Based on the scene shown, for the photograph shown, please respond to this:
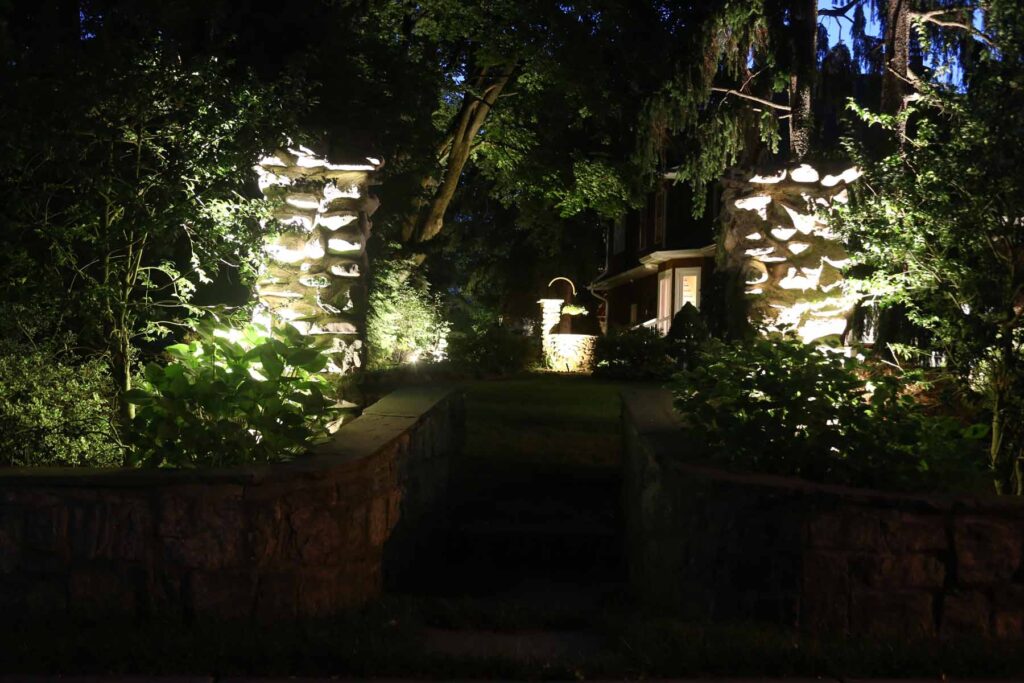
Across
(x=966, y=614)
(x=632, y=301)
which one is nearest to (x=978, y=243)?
(x=966, y=614)

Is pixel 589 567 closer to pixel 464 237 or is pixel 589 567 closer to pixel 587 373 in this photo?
pixel 587 373

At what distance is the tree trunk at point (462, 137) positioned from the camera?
749 inches

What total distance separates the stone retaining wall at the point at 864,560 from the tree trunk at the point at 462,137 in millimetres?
14680

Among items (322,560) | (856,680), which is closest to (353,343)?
(322,560)

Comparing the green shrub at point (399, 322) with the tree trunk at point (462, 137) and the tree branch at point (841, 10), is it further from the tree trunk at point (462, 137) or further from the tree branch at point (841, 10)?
the tree branch at point (841, 10)

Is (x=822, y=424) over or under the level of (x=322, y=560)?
over

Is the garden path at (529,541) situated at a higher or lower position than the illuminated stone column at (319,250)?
lower

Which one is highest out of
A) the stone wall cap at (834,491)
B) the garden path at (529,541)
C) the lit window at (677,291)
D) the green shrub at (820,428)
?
the lit window at (677,291)

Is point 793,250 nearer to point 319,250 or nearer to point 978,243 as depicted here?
point 978,243

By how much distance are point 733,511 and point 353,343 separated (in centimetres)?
529

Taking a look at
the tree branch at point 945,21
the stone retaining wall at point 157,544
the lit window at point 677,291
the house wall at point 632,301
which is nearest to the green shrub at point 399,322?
the tree branch at point 945,21

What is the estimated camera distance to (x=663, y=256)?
25859 millimetres

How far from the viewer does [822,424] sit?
5207 mm

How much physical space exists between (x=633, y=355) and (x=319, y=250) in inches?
314
